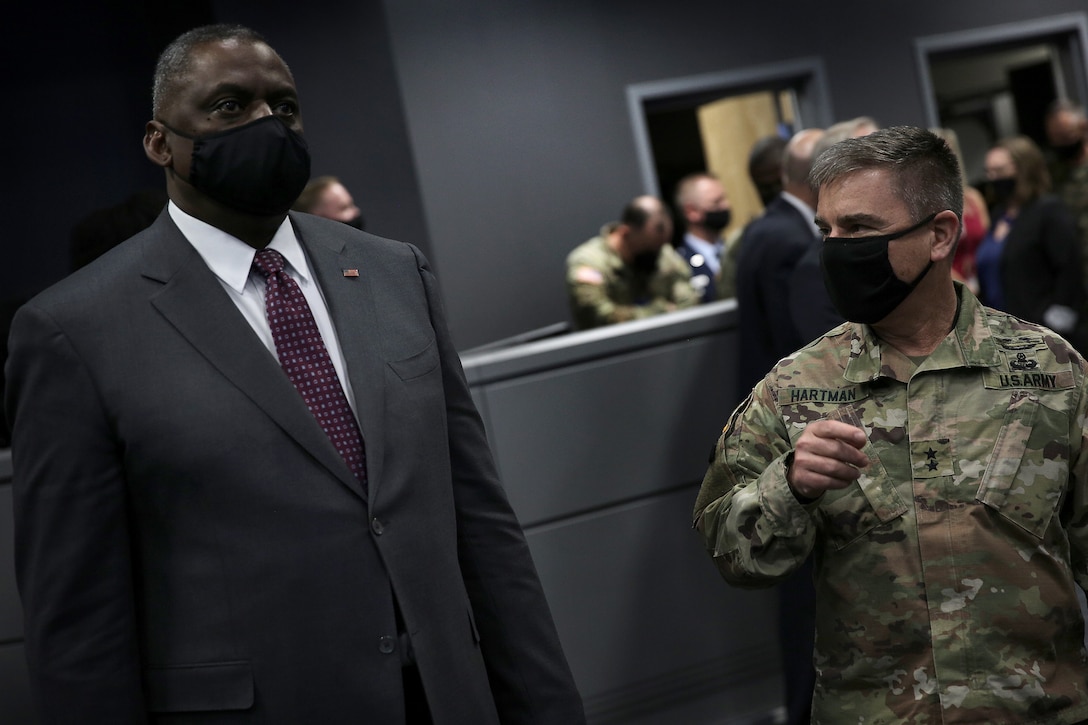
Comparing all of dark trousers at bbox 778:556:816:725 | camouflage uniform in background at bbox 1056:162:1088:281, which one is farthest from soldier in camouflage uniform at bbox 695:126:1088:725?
camouflage uniform in background at bbox 1056:162:1088:281

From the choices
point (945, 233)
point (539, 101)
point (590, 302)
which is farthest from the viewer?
point (539, 101)

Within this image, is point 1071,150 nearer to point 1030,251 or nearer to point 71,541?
point 1030,251

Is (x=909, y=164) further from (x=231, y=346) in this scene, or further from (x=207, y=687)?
(x=207, y=687)

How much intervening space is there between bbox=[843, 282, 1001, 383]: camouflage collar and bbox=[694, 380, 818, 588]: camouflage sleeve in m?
0.16

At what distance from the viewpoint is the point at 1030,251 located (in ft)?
19.1

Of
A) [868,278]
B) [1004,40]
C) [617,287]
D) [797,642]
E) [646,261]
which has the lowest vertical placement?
[797,642]

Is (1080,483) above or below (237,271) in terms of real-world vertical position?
below

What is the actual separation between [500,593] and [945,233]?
3.10 feet

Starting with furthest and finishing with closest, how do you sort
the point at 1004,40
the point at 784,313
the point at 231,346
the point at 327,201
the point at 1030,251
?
the point at 1004,40, the point at 1030,251, the point at 327,201, the point at 784,313, the point at 231,346

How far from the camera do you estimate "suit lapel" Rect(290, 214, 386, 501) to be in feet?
5.84

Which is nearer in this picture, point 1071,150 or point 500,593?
point 500,593

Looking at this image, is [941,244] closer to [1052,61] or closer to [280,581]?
[280,581]

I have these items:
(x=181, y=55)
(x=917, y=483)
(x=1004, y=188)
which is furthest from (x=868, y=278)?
(x=1004, y=188)

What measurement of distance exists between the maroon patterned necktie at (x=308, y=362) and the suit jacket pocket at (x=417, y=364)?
98 millimetres
